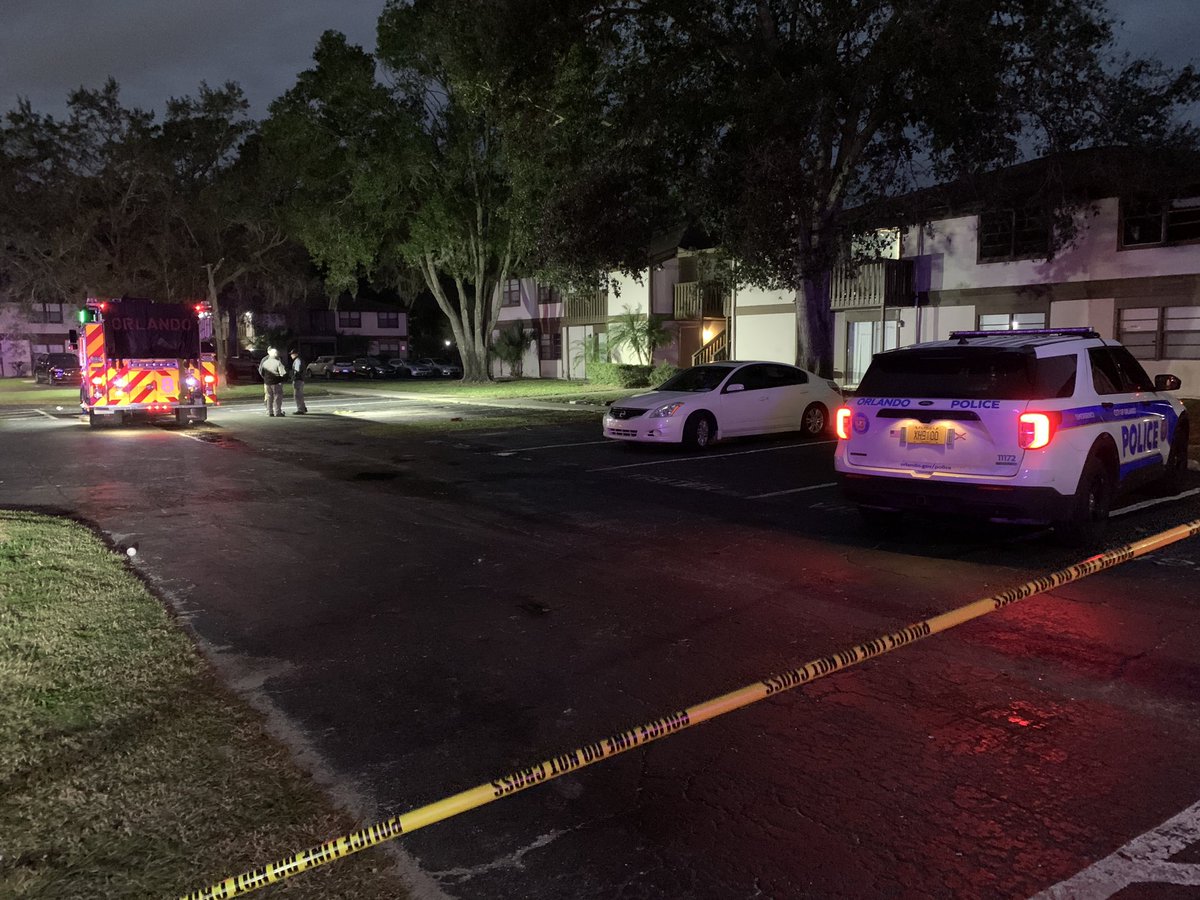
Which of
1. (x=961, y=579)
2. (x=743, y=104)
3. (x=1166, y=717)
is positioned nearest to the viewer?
(x=1166, y=717)

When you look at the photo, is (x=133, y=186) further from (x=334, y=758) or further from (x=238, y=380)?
(x=334, y=758)

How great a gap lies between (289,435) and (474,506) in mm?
9474

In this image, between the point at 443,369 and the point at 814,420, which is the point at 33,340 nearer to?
the point at 443,369

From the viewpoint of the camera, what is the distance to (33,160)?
38.4m

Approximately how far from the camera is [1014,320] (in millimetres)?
24812

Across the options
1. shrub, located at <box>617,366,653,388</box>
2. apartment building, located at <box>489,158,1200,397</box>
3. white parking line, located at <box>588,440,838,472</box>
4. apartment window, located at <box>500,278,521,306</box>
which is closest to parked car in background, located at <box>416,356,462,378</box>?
apartment window, located at <box>500,278,521,306</box>

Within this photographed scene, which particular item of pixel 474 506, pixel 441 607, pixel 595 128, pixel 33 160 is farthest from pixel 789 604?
pixel 33 160

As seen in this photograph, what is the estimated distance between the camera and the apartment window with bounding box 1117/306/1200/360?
21.7 m

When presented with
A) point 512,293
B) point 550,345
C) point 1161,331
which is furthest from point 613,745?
point 512,293

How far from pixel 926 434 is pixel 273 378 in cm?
1822

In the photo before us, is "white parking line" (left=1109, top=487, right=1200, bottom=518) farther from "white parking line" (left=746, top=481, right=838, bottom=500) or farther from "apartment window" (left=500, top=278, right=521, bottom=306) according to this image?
"apartment window" (left=500, top=278, right=521, bottom=306)

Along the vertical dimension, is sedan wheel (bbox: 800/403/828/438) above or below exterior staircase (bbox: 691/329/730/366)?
below

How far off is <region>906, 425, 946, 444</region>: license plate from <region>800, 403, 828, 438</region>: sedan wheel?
29.0 feet

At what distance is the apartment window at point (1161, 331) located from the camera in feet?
71.2
